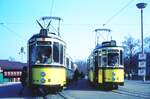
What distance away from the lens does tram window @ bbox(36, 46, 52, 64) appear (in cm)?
2094

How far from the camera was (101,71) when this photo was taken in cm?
2750

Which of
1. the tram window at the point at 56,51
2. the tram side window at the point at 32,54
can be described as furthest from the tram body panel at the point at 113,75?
the tram side window at the point at 32,54

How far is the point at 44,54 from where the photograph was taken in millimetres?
21109

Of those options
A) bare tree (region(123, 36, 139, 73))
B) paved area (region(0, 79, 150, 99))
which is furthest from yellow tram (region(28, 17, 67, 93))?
bare tree (region(123, 36, 139, 73))

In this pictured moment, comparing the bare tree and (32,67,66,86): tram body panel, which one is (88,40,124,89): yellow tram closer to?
(32,67,66,86): tram body panel

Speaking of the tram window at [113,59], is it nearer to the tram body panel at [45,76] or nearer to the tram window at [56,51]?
the tram window at [56,51]

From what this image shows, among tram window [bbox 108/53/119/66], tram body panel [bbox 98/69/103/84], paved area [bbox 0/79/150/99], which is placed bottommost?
paved area [bbox 0/79/150/99]

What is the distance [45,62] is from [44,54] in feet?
1.53

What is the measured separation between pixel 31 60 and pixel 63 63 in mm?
2022

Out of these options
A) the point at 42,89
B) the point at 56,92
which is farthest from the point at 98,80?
the point at 42,89

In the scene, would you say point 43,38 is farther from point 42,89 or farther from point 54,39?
point 42,89

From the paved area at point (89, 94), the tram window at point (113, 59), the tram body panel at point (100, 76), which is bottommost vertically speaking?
the paved area at point (89, 94)

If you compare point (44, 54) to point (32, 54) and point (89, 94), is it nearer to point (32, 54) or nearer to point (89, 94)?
point (32, 54)

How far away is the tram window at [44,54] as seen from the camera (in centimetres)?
2094
